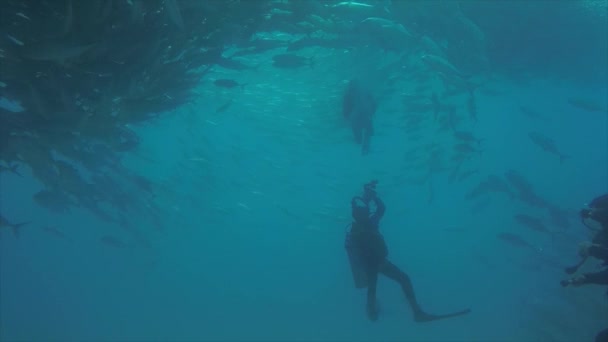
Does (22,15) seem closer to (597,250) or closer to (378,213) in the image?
(378,213)

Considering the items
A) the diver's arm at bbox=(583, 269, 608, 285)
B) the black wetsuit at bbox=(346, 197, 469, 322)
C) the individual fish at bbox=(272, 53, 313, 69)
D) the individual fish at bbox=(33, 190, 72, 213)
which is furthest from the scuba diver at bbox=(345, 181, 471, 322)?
the individual fish at bbox=(33, 190, 72, 213)

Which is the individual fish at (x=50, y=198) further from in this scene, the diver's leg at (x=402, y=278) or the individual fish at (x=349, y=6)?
the diver's leg at (x=402, y=278)

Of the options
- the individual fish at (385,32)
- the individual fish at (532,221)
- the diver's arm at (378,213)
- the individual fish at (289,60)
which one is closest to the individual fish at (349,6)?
the individual fish at (385,32)

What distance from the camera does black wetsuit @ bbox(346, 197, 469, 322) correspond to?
6.60 m

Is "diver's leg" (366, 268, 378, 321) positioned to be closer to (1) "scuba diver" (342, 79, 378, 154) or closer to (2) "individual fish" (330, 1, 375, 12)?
(1) "scuba diver" (342, 79, 378, 154)

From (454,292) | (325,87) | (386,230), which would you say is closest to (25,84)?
(325,87)

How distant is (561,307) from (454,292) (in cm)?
4007

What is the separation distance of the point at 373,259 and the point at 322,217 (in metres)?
41.1

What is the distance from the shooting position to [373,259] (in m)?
6.63

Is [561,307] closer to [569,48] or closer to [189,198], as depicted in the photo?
[569,48]

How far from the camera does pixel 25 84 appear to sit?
811 centimetres

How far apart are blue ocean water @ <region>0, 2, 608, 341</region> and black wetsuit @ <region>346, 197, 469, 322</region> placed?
8.58ft

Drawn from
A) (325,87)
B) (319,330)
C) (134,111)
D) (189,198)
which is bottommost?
(319,330)

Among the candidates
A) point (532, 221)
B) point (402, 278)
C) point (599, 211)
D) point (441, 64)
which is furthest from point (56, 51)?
point (532, 221)
